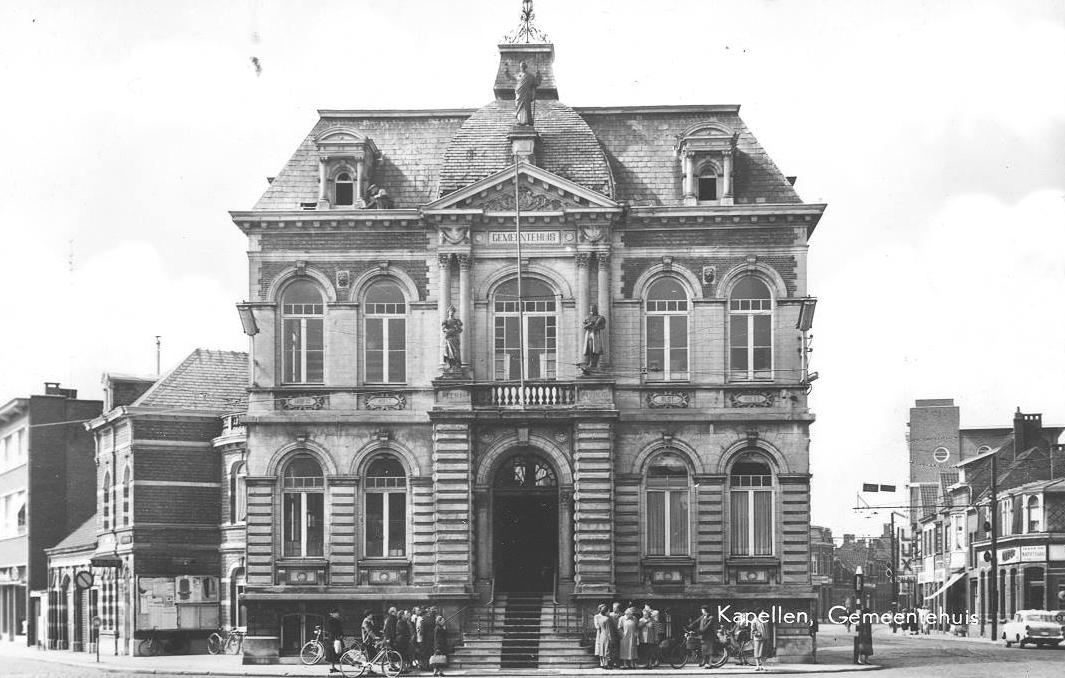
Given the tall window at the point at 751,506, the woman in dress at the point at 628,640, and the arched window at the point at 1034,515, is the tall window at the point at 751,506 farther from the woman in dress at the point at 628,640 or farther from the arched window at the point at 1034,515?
the arched window at the point at 1034,515

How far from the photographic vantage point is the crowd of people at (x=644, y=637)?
1330 inches

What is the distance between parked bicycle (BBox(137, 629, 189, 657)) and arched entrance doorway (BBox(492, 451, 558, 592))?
45.1 feet

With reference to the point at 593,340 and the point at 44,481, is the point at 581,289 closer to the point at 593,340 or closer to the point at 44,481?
the point at 593,340

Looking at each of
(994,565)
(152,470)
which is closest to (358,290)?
(152,470)

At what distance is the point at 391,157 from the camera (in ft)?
128

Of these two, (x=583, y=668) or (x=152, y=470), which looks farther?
(x=152, y=470)

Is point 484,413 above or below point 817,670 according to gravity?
above

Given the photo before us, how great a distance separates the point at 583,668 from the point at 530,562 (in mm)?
3786

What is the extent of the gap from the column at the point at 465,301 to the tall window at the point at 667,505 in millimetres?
5389

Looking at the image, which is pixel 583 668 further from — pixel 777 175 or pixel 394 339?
pixel 777 175

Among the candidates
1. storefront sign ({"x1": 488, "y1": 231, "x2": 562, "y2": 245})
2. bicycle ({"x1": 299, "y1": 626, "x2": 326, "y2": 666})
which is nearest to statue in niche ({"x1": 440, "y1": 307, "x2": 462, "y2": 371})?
storefront sign ({"x1": 488, "y1": 231, "x2": 562, "y2": 245})

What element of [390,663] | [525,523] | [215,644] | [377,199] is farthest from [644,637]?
[215,644]

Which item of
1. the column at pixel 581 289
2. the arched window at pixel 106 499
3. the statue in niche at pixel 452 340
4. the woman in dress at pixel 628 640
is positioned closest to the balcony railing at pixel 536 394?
the statue in niche at pixel 452 340

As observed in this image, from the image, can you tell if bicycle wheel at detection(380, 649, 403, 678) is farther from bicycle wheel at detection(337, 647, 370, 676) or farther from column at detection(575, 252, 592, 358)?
column at detection(575, 252, 592, 358)
